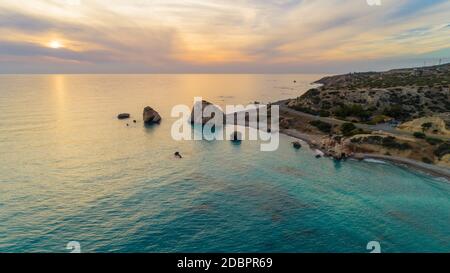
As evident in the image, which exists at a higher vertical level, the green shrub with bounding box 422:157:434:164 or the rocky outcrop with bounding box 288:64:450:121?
the rocky outcrop with bounding box 288:64:450:121

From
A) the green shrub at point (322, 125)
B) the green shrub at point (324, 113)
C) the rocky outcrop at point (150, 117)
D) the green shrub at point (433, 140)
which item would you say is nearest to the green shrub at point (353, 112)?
the green shrub at point (324, 113)

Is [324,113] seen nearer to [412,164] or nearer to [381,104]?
[381,104]

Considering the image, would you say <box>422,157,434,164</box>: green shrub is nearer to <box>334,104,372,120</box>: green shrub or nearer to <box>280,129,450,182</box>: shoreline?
<box>280,129,450,182</box>: shoreline

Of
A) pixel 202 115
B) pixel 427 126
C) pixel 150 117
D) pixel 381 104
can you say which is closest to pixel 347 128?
pixel 427 126

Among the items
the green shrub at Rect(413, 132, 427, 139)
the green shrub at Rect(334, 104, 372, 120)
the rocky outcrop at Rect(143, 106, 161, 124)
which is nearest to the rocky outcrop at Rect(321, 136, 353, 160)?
the green shrub at Rect(413, 132, 427, 139)
